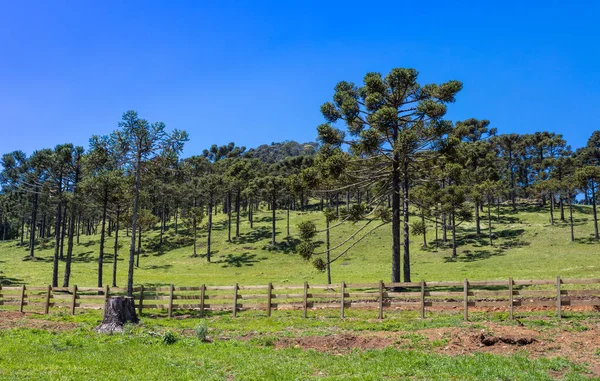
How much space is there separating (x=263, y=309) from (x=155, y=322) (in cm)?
565

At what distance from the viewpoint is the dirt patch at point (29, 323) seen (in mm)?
18319

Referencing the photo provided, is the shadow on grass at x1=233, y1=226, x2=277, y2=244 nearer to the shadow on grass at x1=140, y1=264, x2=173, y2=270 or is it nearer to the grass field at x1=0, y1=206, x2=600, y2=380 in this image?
the shadow on grass at x1=140, y1=264, x2=173, y2=270

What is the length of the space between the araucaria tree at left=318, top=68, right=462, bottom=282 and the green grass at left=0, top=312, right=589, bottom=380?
14.0 metres

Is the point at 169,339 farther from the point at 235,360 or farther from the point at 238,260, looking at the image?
the point at 238,260

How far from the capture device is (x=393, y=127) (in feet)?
99.6

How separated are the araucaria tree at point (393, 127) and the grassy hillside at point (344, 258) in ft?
43.7

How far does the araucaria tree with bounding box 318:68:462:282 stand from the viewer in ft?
92.2

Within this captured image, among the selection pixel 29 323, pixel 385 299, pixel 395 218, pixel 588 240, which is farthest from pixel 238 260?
pixel 588 240

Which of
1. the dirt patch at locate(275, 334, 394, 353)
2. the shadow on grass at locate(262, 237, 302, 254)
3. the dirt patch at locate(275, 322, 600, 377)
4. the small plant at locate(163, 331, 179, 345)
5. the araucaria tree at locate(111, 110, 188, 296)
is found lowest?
the small plant at locate(163, 331, 179, 345)

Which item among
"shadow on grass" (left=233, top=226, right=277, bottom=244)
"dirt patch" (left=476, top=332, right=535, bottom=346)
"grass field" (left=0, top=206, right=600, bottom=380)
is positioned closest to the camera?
"grass field" (left=0, top=206, right=600, bottom=380)

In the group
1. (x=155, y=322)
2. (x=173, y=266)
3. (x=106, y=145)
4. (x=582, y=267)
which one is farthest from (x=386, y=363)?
(x=173, y=266)

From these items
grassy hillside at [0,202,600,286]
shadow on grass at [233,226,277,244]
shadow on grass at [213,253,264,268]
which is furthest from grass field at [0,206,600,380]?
shadow on grass at [233,226,277,244]

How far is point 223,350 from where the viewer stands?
12.8 m

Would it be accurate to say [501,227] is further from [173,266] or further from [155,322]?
[155,322]
